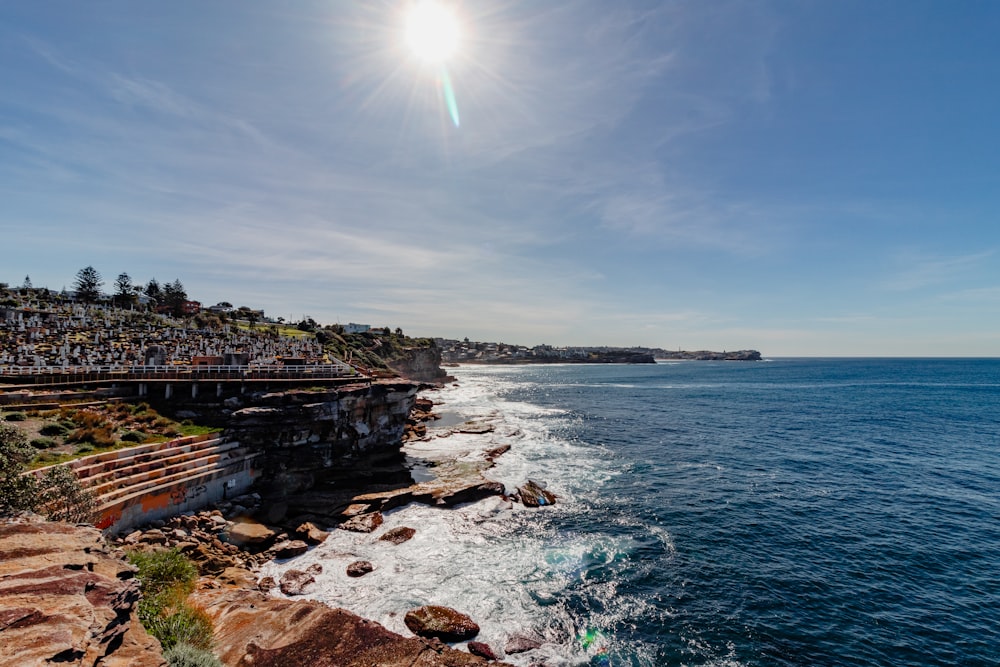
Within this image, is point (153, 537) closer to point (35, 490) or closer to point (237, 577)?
point (237, 577)

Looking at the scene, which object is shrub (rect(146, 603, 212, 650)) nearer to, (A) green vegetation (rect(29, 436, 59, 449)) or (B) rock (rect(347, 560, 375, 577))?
(B) rock (rect(347, 560, 375, 577))

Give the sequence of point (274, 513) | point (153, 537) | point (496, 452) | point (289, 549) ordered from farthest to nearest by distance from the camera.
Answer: point (496, 452) → point (274, 513) → point (289, 549) → point (153, 537)

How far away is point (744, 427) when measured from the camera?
59.9 m

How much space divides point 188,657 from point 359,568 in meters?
11.4

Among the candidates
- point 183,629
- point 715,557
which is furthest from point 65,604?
point 715,557

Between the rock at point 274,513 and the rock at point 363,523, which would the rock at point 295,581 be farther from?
the rock at point 274,513

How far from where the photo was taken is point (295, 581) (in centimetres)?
2089

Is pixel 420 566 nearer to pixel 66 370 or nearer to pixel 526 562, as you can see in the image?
pixel 526 562

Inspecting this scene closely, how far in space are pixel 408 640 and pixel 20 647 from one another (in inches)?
417

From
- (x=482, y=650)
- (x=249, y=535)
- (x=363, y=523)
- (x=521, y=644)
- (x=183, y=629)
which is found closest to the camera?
(x=183, y=629)

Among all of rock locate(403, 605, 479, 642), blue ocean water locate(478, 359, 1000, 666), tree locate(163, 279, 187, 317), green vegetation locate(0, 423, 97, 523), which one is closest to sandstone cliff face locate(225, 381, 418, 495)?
green vegetation locate(0, 423, 97, 523)

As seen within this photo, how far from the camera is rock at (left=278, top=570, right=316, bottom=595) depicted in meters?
20.3

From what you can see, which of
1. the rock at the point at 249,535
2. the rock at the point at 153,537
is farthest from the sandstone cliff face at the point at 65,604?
the rock at the point at 249,535

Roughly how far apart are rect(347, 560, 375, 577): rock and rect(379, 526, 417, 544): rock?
297cm
